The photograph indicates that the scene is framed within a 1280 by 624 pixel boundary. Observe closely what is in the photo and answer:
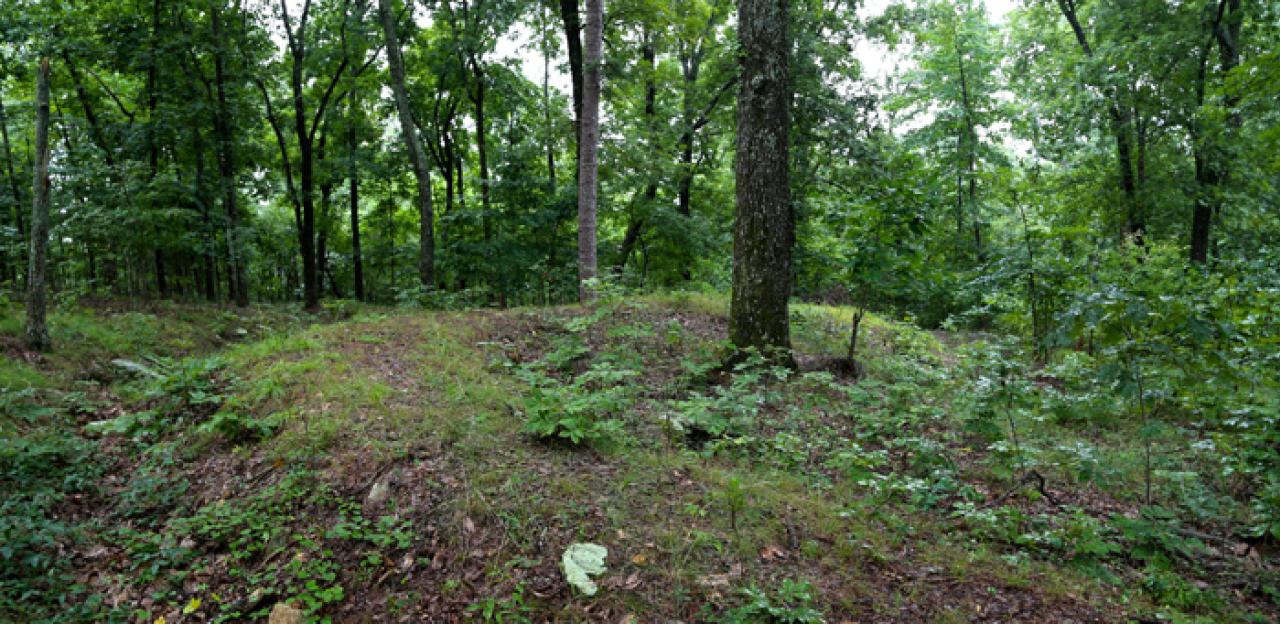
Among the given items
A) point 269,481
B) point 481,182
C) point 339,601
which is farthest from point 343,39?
point 339,601

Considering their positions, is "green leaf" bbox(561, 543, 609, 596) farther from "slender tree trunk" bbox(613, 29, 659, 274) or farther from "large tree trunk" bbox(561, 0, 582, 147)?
"slender tree trunk" bbox(613, 29, 659, 274)

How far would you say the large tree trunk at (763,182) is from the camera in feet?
21.0

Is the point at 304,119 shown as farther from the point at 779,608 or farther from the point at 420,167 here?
the point at 779,608

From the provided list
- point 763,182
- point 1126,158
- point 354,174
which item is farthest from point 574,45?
point 1126,158

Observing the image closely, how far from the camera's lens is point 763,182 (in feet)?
21.3

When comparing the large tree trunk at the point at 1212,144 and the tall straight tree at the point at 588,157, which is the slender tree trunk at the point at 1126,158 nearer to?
the large tree trunk at the point at 1212,144

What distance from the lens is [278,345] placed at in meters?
6.71

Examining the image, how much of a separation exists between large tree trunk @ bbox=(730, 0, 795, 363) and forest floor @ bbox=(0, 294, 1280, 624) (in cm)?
68

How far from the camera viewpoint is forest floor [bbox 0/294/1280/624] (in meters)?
3.14

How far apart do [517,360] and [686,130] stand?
7.90 meters

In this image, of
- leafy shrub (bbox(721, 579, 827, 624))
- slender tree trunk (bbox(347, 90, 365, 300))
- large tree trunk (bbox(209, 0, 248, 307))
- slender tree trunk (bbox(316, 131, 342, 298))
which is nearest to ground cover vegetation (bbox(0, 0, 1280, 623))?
leafy shrub (bbox(721, 579, 827, 624))

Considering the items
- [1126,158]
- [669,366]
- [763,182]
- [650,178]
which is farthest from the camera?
[1126,158]

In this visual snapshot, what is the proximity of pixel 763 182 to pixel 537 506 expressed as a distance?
14.3 feet

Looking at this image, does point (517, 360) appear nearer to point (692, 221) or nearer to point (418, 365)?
point (418, 365)
